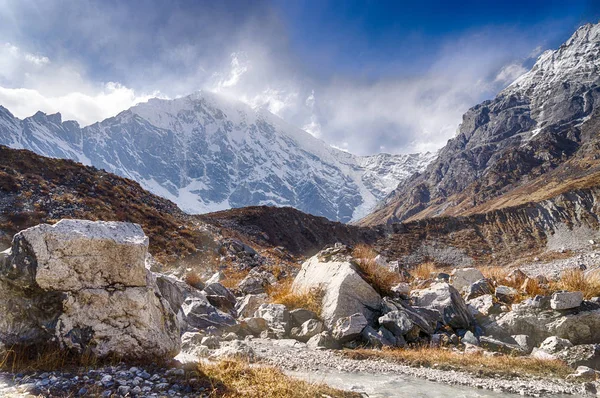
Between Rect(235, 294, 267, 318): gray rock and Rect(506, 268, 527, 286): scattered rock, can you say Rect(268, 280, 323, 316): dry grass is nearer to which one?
Rect(235, 294, 267, 318): gray rock

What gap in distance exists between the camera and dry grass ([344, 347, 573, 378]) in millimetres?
8656

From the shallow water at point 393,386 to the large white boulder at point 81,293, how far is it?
11.3ft

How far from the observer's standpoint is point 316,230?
223ft

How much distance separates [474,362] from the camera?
9125 millimetres

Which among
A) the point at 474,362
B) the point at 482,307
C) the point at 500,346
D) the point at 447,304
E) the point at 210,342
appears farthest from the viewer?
the point at 482,307

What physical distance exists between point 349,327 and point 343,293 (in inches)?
55.0

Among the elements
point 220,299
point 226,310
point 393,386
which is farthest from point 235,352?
point 220,299

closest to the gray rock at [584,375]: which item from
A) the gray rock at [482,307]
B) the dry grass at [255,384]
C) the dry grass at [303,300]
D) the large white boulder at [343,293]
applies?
the gray rock at [482,307]

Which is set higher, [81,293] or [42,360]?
[81,293]

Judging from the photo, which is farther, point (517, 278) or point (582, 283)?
point (517, 278)

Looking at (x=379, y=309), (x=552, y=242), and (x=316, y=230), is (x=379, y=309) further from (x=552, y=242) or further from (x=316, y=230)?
(x=552, y=242)

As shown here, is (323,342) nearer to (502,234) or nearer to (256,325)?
(256,325)

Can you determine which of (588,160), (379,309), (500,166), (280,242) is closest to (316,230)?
(280,242)

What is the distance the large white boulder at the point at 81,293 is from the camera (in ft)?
21.0
